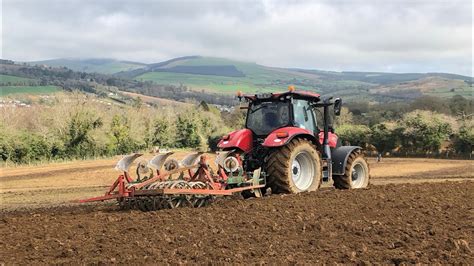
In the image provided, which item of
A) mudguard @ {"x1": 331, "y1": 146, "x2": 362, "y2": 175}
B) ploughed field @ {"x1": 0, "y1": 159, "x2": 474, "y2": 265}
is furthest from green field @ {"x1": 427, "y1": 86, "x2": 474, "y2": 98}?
ploughed field @ {"x1": 0, "y1": 159, "x2": 474, "y2": 265}

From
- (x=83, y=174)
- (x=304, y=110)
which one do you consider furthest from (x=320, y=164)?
(x=83, y=174)

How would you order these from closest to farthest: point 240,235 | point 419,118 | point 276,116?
point 240,235 < point 276,116 < point 419,118

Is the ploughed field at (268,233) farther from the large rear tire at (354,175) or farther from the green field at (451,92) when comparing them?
the green field at (451,92)

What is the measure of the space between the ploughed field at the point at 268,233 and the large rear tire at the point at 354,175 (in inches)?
85.5

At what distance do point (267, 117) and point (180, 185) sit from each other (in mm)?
3200

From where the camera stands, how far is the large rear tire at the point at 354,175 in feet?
38.2

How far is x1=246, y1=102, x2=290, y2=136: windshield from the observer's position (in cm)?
1091

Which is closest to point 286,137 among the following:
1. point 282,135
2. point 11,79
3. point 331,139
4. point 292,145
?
point 282,135

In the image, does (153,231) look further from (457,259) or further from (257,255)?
(457,259)

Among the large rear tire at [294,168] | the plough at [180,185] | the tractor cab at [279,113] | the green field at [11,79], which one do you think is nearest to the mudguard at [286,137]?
the large rear tire at [294,168]

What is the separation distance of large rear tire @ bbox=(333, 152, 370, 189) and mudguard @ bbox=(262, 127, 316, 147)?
4.82 ft

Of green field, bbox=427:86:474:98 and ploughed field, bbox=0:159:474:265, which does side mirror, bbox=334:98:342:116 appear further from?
green field, bbox=427:86:474:98

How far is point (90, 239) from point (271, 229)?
2326 millimetres

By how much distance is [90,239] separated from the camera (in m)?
6.34
